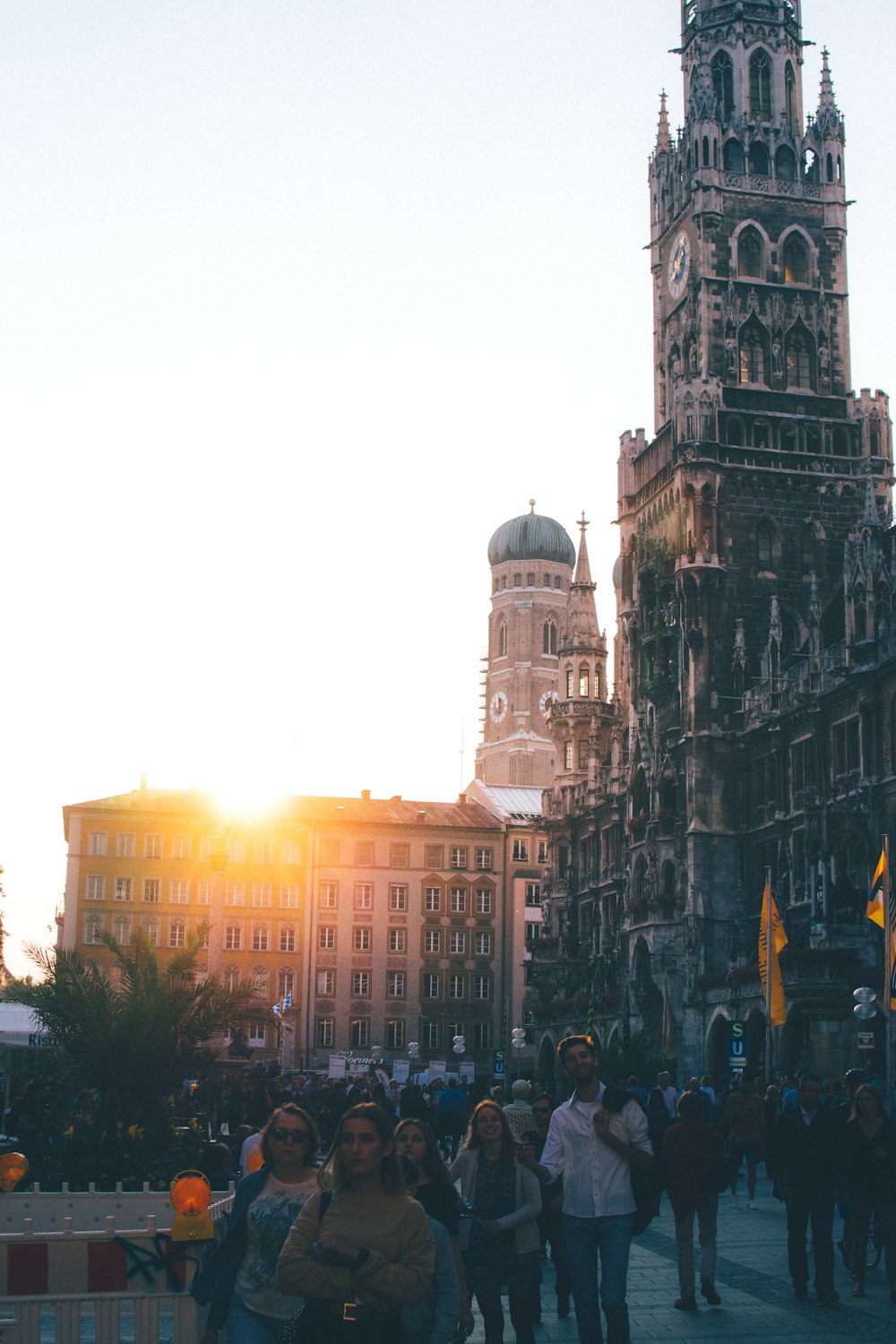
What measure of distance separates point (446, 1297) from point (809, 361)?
64710 millimetres

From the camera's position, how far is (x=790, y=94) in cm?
7175

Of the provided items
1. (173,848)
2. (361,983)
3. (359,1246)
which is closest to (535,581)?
(173,848)

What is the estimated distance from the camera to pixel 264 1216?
828 centimetres

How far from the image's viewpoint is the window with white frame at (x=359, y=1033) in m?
87.8

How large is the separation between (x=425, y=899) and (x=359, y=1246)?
85.6 metres

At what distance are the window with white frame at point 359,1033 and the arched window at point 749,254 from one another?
4294 cm

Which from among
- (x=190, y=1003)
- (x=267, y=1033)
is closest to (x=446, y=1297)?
Result: (x=190, y=1003)

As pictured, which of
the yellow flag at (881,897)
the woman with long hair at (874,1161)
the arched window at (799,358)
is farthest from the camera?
the arched window at (799,358)

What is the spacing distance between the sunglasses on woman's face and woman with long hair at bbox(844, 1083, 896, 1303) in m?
8.73

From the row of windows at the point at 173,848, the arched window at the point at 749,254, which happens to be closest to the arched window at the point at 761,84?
the arched window at the point at 749,254

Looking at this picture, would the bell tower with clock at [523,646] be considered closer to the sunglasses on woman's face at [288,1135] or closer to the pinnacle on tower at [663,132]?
the pinnacle on tower at [663,132]

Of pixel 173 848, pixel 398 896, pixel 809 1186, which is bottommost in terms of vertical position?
pixel 809 1186

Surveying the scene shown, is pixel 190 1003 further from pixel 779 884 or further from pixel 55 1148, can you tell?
pixel 779 884

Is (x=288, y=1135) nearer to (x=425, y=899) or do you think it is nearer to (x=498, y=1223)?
(x=498, y=1223)
